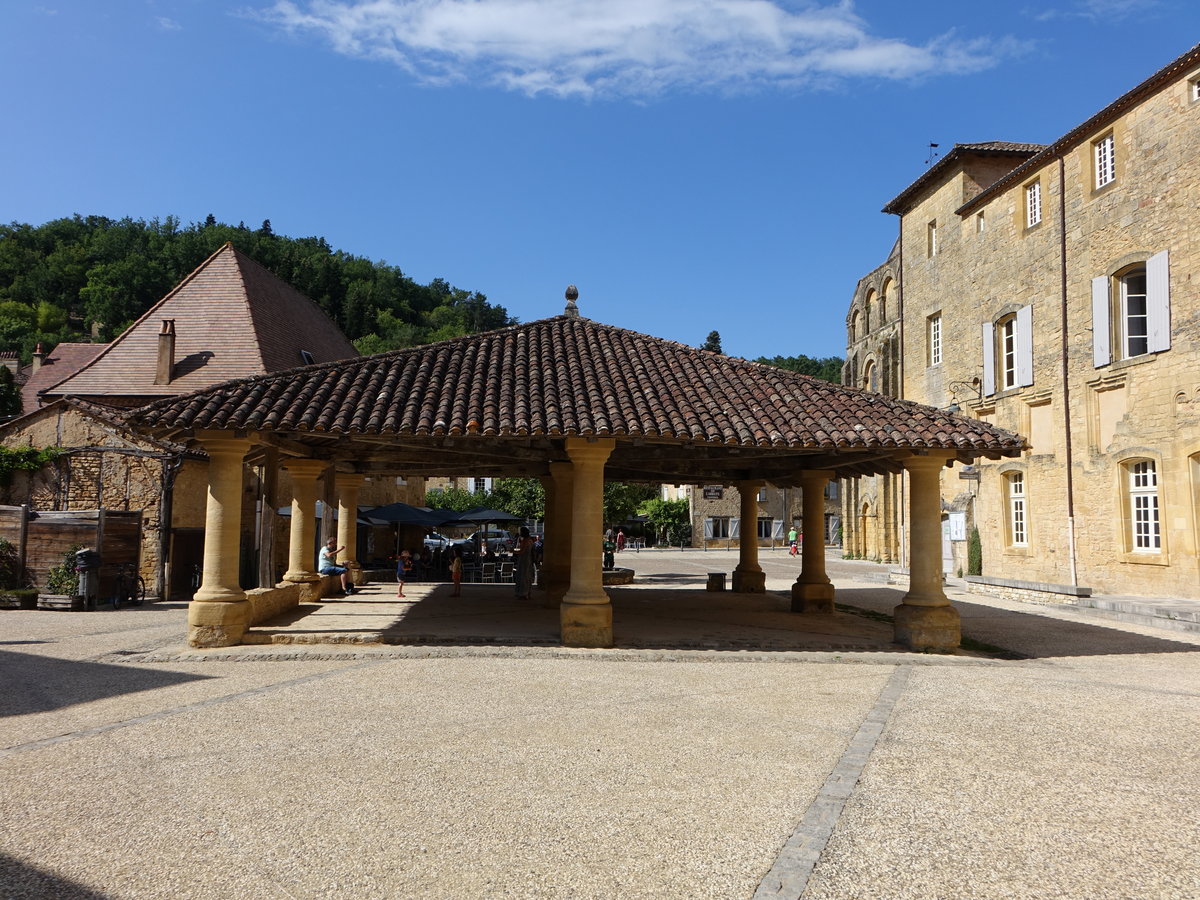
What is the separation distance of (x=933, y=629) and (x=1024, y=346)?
12.7 meters

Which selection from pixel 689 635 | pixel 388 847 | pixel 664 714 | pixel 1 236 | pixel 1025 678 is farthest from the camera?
pixel 1 236

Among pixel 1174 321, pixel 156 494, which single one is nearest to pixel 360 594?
pixel 156 494

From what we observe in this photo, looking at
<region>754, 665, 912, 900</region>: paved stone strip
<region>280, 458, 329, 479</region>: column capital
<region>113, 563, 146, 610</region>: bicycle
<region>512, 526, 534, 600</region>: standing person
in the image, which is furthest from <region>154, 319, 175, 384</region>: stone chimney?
<region>754, 665, 912, 900</region>: paved stone strip

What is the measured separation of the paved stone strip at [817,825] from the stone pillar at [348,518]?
46.6 feet

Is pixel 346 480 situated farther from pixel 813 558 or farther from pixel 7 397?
pixel 7 397

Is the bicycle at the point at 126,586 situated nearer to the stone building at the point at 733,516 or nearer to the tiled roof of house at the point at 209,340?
the tiled roof of house at the point at 209,340

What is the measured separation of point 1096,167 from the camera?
1861cm

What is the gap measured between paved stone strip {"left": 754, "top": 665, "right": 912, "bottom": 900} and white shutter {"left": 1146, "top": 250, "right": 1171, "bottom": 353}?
13656mm

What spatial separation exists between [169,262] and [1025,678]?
245 ft

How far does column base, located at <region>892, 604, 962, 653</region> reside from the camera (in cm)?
1120

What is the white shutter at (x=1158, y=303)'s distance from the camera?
1627 cm

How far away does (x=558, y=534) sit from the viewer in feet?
54.0

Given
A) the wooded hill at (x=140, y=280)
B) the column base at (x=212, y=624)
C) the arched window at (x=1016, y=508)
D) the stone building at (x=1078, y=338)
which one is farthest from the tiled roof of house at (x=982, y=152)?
the wooded hill at (x=140, y=280)

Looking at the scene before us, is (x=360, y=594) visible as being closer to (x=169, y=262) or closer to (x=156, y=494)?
(x=156, y=494)
